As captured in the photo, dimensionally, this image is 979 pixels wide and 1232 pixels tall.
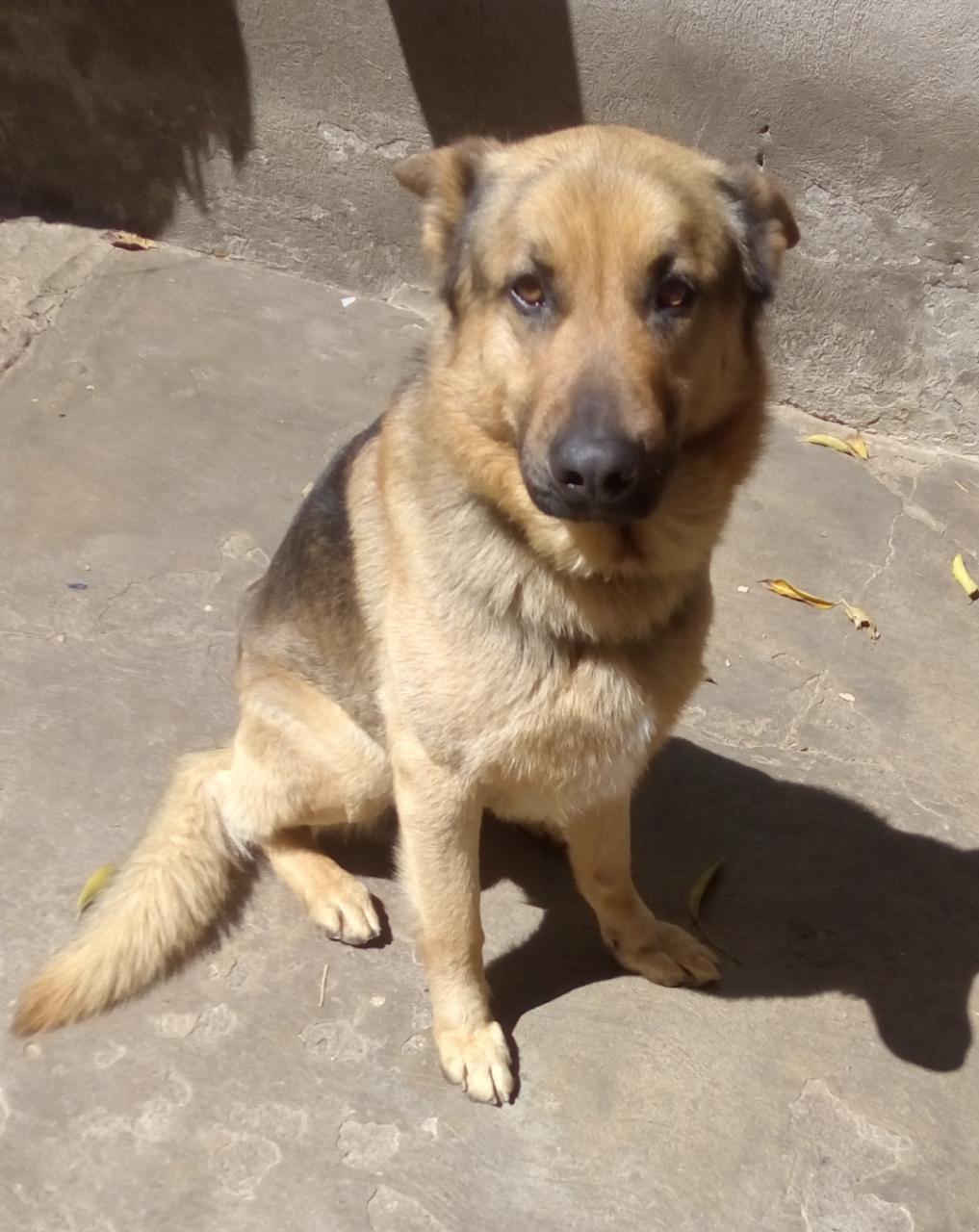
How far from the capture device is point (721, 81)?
4.16 meters

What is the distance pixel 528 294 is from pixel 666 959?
174 cm

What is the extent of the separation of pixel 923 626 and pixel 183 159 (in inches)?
148

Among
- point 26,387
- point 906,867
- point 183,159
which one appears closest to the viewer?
point 906,867

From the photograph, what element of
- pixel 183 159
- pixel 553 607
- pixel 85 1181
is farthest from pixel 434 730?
pixel 183 159

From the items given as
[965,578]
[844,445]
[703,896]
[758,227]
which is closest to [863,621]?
[965,578]

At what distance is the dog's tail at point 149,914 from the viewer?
8.73 ft

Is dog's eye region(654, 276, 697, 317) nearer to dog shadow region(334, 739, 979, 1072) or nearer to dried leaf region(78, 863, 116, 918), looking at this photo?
dog shadow region(334, 739, 979, 1072)

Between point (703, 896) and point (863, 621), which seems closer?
point (703, 896)

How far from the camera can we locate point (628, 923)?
2951 mm

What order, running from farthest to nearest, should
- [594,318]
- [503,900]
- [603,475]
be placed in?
[503,900] → [594,318] → [603,475]

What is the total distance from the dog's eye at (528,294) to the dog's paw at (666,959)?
165 cm

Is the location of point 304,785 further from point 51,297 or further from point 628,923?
point 51,297

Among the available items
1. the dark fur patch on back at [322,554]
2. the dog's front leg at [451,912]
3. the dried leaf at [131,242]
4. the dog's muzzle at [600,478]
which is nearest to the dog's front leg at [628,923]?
the dog's front leg at [451,912]

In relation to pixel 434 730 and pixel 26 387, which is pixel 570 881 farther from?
pixel 26 387
